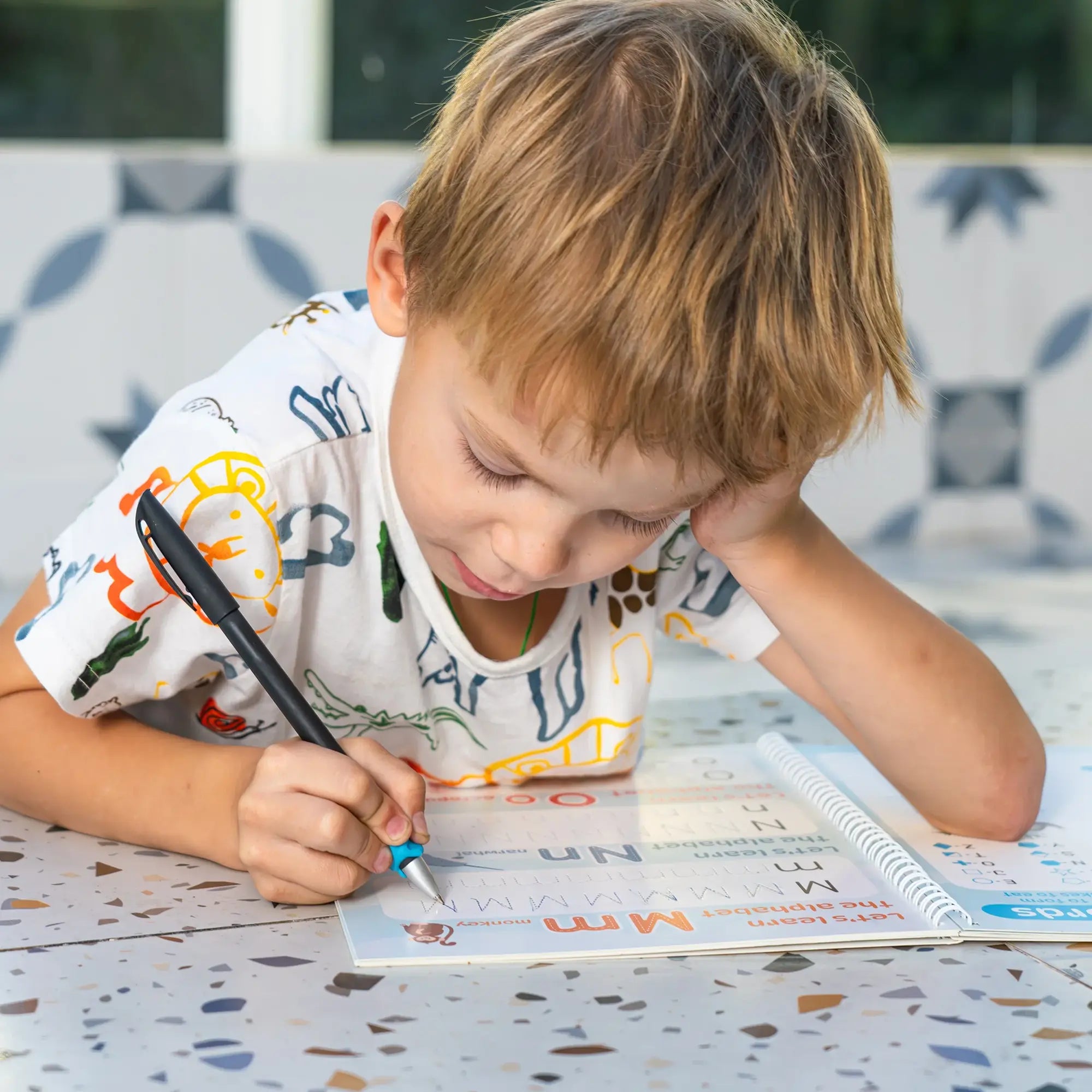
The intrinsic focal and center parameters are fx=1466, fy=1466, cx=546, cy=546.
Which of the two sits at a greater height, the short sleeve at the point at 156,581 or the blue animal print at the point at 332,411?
the blue animal print at the point at 332,411

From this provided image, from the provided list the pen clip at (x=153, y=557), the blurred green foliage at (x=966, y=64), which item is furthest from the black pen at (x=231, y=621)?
the blurred green foliage at (x=966, y=64)

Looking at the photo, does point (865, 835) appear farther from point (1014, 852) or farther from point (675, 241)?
point (675, 241)

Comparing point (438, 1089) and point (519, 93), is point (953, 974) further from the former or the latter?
point (519, 93)

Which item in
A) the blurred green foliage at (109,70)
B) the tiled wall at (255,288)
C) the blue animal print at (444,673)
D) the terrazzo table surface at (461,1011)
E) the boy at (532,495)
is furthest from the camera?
the blurred green foliage at (109,70)

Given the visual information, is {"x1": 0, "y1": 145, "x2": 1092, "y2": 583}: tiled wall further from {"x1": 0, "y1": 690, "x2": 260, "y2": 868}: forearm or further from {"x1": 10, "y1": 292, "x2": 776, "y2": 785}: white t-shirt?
{"x1": 0, "y1": 690, "x2": 260, "y2": 868}: forearm

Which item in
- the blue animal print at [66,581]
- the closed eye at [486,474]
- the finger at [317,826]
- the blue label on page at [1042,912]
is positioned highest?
the closed eye at [486,474]

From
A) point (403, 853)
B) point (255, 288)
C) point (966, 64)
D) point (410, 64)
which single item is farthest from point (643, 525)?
point (966, 64)

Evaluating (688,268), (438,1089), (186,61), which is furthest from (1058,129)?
(438,1089)

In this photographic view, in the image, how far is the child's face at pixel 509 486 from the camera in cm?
53

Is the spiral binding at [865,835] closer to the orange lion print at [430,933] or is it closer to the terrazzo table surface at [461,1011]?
the terrazzo table surface at [461,1011]

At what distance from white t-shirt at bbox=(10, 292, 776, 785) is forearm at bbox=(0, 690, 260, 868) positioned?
0.02 metres

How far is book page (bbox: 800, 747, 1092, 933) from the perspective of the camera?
0.55 metres

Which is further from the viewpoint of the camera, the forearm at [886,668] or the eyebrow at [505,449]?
the forearm at [886,668]

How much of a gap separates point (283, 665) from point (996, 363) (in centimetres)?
119
